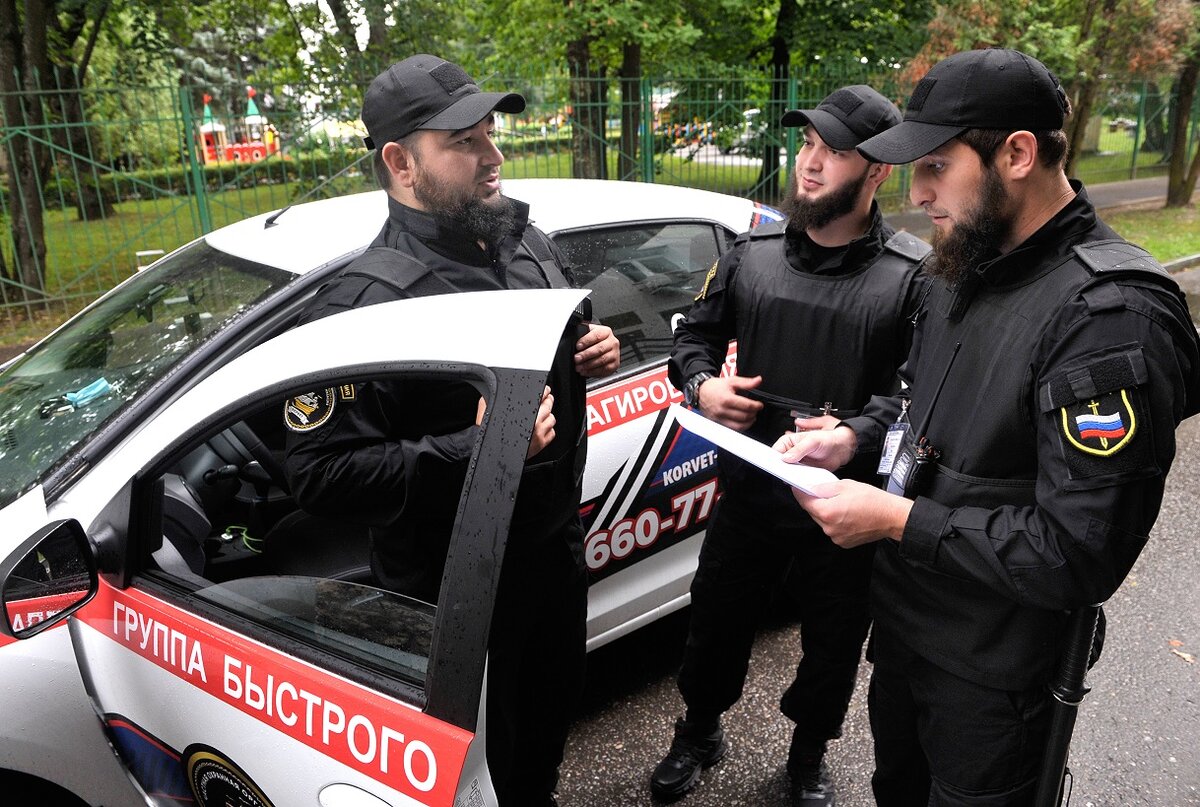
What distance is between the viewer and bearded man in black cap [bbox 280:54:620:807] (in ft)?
5.46

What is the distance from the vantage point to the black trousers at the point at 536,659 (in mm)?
1836

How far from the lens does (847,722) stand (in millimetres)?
2861

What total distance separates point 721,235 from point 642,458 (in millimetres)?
1019

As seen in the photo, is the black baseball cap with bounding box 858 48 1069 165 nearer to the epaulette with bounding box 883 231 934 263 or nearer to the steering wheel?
the epaulette with bounding box 883 231 934 263

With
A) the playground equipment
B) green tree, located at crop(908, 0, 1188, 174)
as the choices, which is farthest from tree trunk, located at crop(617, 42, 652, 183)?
the playground equipment

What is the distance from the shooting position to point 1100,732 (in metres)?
2.79

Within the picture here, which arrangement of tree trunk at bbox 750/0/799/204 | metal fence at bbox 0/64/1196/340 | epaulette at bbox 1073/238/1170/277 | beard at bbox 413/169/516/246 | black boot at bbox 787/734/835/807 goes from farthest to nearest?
tree trunk at bbox 750/0/799/204, metal fence at bbox 0/64/1196/340, black boot at bbox 787/734/835/807, beard at bbox 413/169/516/246, epaulette at bbox 1073/238/1170/277

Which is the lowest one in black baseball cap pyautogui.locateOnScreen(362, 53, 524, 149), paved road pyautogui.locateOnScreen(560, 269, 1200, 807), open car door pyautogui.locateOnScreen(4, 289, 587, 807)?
paved road pyautogui.locateOnScreen(560, 269, 1200, 807)

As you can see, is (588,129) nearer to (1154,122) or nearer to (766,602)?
A: (766,602)

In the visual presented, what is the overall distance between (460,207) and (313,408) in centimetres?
66

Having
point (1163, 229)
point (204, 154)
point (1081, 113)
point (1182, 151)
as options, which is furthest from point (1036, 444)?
point (1182, 151)

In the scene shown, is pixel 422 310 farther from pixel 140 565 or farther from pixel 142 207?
pixel 142 207

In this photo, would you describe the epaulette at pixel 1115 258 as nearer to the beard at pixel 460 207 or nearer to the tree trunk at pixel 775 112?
the beard at pixel 460 207

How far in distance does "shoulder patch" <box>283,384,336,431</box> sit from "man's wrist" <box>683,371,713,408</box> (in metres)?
1.04
